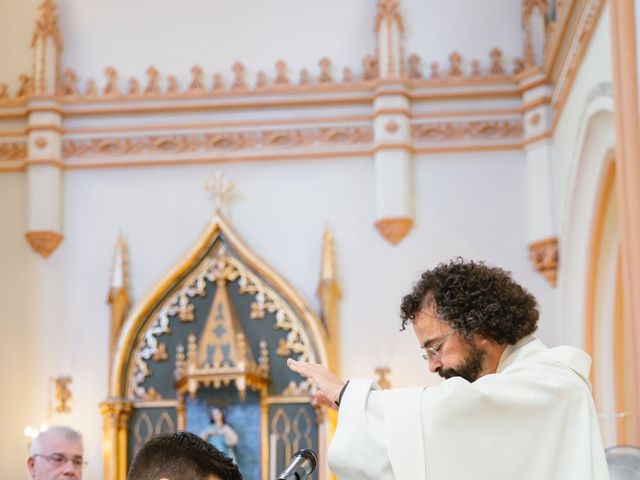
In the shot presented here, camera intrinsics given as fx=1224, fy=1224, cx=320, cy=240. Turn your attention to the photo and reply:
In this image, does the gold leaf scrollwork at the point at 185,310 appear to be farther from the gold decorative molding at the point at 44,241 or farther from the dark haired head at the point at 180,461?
the dark haired head at the point at 180,461

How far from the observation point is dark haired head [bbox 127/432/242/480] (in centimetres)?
260

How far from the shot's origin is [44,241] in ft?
34.0

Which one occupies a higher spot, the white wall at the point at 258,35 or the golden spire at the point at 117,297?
the white wall at the point at 258,35

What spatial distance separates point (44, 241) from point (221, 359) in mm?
1862

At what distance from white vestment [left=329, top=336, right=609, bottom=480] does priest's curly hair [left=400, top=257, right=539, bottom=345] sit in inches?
11.8

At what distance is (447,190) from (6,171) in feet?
12.5

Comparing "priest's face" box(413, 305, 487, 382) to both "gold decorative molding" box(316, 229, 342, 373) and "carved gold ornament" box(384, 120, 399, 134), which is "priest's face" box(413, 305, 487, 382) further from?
"carved gold ornament" box(384, 120, 399, 134)

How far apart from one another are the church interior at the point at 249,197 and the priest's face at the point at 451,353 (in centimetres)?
608

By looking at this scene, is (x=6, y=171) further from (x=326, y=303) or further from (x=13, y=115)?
(x=326, y=303)

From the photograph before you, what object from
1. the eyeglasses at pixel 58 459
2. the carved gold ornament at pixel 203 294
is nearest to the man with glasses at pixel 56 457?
the eyeglasses at pixel 58 459

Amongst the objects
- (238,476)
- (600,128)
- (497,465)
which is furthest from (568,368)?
(600,128)

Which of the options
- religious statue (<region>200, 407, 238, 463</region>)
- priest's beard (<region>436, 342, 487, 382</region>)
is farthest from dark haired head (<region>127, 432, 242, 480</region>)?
religious statue (<region>200, 407, 238, 463</region>)

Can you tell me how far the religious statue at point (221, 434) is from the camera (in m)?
9.86

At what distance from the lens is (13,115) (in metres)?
10.7
